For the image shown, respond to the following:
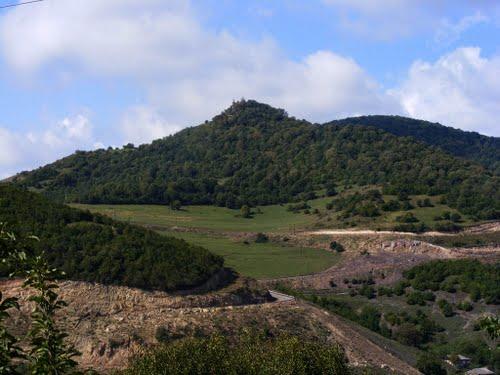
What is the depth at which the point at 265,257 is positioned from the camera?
9075 centimetres

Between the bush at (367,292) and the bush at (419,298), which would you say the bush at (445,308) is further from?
the bush at (367,292)

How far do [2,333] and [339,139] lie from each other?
496ft

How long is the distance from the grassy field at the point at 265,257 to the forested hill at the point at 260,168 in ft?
77.8

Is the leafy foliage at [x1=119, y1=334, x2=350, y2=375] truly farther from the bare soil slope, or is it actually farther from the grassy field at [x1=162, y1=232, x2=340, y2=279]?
the grassy field at [x1=162, y1=232, x2=340, y2=279]

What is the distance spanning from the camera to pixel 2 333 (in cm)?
938

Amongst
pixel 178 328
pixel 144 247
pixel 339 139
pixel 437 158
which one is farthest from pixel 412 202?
pixel 178 328

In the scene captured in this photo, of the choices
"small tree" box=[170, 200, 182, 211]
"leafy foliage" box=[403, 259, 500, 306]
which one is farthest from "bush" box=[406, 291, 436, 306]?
"small tree" box=[170, 200, 182, 211]

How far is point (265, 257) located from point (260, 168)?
6370 cm

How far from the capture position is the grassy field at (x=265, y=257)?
84.8m

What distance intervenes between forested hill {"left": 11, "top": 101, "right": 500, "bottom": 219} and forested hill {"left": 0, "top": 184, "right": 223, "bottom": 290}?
57.9 m

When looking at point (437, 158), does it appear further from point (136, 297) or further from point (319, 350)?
point (319, 350)

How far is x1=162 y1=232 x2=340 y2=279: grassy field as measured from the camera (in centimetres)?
8475

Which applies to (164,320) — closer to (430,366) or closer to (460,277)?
(430,366)

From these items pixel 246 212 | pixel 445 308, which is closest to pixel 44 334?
pixel 445 308
